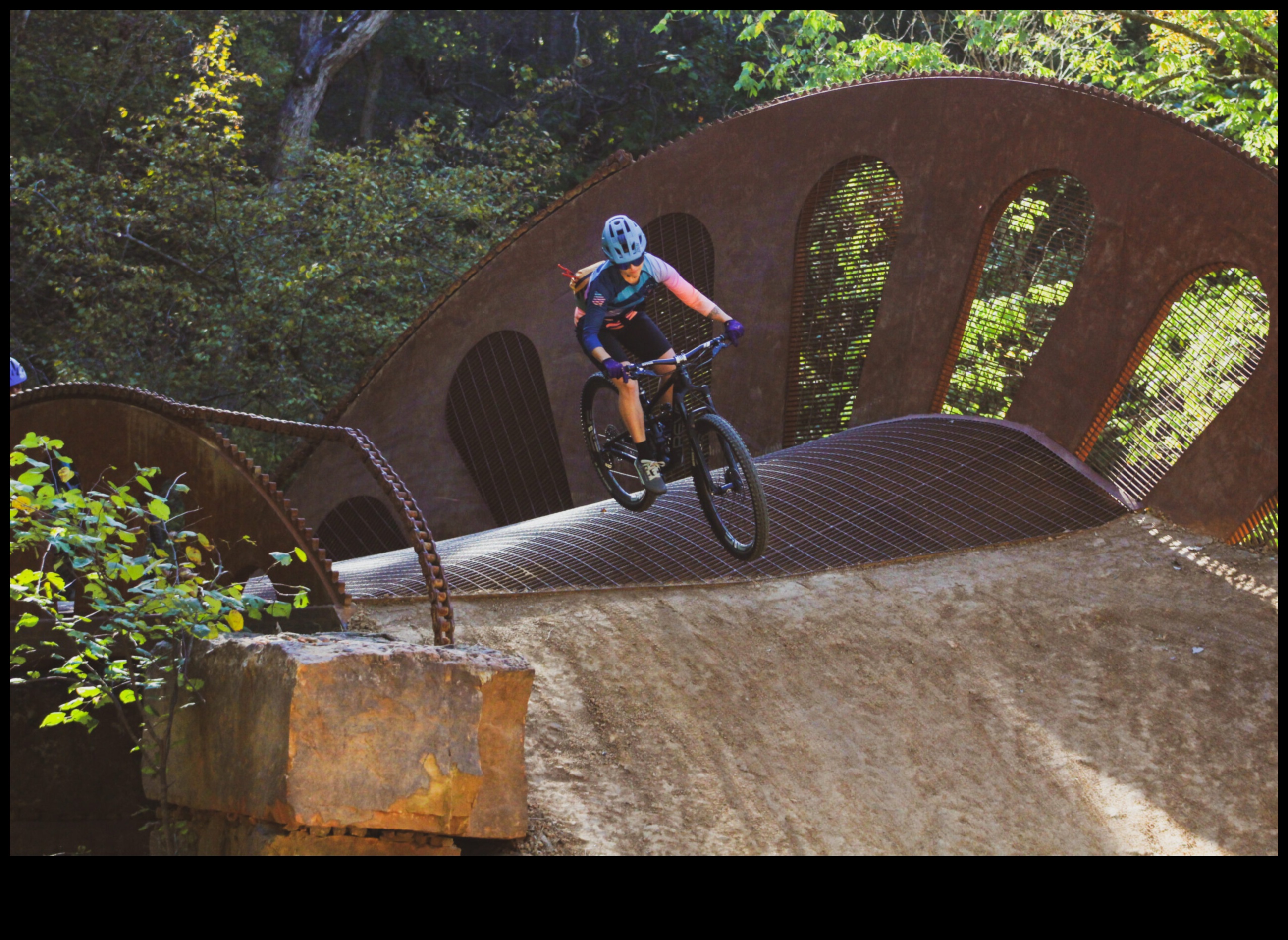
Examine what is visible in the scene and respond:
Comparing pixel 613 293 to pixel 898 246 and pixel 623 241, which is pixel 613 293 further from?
pixel 898 246

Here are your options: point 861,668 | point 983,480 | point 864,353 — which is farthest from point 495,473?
point 861,668

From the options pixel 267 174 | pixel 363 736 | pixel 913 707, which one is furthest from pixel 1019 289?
pixel 267 174

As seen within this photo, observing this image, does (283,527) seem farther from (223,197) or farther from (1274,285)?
(223,197)

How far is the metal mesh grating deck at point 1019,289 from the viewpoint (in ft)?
37.8

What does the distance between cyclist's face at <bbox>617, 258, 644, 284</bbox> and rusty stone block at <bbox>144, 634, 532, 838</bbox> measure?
3398 mm

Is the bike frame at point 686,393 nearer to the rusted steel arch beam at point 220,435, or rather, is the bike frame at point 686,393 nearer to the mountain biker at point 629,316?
the mountain biker at point 629,316

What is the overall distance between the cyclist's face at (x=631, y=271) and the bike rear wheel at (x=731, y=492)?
111 centimetres

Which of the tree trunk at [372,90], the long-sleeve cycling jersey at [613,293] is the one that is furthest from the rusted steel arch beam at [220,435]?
the tree trunk at [372,90]

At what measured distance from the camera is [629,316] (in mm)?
8375

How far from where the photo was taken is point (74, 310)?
18.3 meters

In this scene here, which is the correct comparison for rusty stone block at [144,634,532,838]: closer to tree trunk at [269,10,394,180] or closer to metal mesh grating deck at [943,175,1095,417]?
metal mesh grating deck at [943,175,1095,417]

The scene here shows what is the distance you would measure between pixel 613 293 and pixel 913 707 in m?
3.45

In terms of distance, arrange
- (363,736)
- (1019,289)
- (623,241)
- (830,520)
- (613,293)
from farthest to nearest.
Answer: (1019,289)
(830,520)
(613,293)
(623,241)
(363,736)

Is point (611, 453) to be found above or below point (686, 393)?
below
